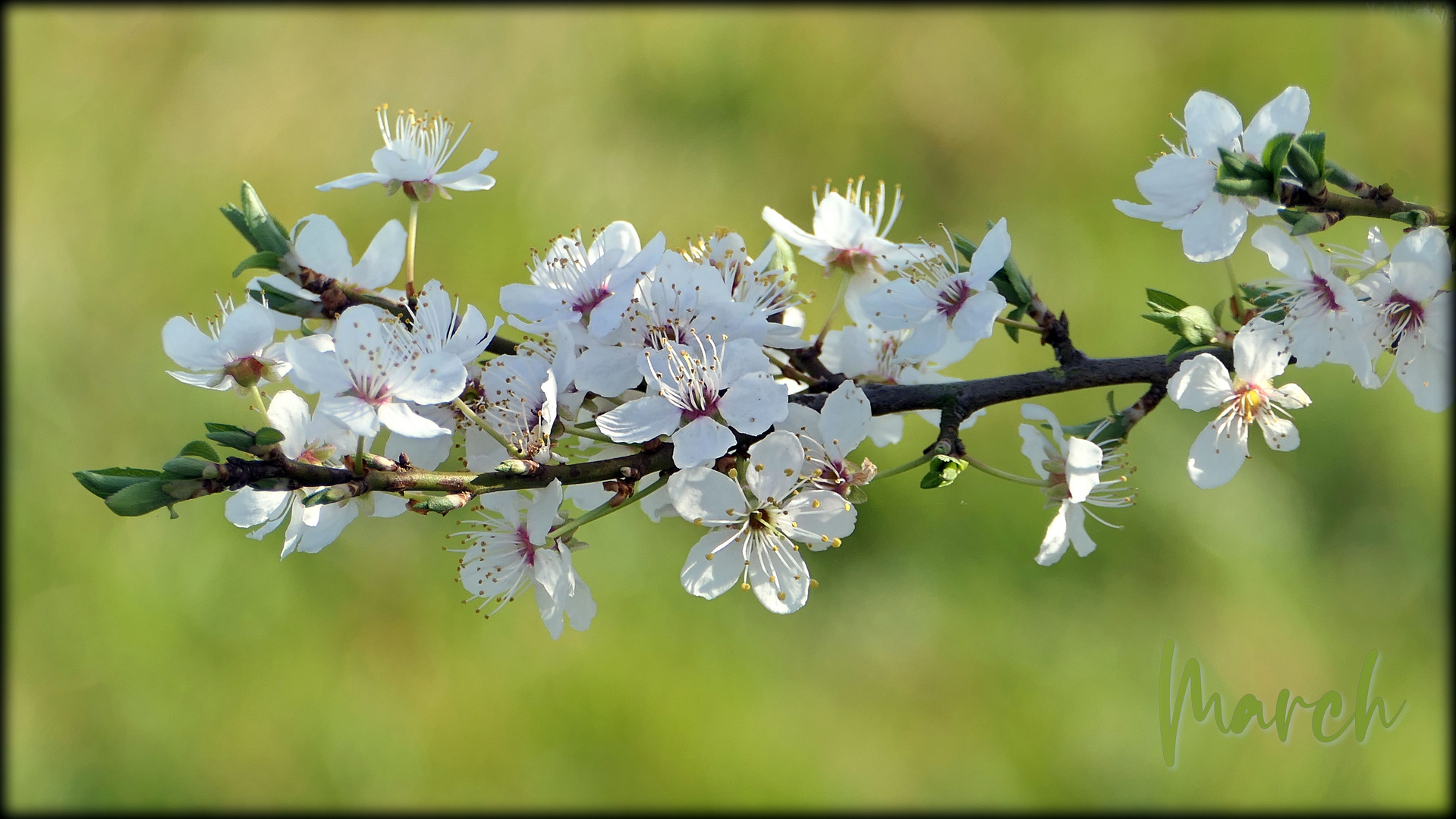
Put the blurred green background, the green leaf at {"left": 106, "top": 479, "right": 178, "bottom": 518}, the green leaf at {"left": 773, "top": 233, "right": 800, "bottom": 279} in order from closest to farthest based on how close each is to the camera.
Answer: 1. the green leaf at {"left": 106, "top": 479, "right": 178, "bottom": 518}
2. the green leaf at {"left": 773, "top": 233, "right": 800, "bottom": 279}
3. the blurred green background

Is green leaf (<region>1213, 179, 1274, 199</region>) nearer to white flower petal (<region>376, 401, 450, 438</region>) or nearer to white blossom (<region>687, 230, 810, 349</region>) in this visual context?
white blossom (<region>687, 230, 810, 349</region>)

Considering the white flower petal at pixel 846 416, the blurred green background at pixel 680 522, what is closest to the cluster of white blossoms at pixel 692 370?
the white flower petal at pixel 846 416

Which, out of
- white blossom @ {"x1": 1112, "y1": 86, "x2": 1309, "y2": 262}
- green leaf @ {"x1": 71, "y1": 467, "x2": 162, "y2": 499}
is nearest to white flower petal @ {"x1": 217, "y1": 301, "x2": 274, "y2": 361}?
green leaf @ {"x1": 71, "y1": 467, "x2": 162, "y2": 499}

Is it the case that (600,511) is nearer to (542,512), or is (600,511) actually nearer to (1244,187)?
(542,512)

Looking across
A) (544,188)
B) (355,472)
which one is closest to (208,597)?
(544,188)

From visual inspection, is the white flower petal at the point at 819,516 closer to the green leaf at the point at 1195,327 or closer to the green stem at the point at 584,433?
the green stem at the point at 584,433

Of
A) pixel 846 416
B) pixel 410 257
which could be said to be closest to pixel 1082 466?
pixel 846 416

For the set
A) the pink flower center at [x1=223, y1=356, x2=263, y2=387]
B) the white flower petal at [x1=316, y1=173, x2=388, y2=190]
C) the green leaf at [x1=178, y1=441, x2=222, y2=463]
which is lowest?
the pink flower center at [x1=223, y1=356, x2=263, y2=387]
